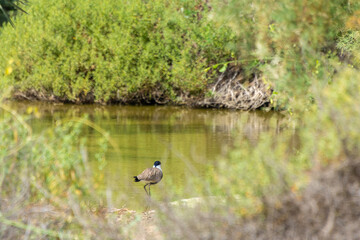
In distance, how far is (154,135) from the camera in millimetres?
13828

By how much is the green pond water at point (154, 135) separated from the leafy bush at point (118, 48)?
887 millimetres

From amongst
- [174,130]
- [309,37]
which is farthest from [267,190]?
[174,130]

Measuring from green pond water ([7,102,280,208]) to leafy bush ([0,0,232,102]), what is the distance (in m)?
0.89

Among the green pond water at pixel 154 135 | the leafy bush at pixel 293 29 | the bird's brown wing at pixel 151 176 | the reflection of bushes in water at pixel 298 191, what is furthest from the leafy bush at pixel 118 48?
the reflection of bushes in water at pixel 298 191

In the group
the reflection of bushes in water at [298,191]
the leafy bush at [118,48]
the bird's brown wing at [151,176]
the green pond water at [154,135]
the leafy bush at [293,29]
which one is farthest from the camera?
the leafy bush at [118,48]

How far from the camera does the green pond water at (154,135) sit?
1117 centimetres

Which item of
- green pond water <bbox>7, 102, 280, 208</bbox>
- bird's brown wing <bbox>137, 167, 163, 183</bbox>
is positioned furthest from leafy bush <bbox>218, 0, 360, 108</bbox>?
bird's brown wing <bbox>137, 167, 163, 183</bbox>

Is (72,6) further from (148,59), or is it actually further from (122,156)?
(122,156)

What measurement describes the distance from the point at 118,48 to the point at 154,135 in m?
11.1

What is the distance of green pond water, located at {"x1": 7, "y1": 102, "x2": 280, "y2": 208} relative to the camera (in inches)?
440

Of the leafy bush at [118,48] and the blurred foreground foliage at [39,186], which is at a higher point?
the leafy bush at [118,48]

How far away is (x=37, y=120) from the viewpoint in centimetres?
1978

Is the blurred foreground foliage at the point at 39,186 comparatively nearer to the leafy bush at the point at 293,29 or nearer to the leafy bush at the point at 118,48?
the leafy bush at the point at 293,29

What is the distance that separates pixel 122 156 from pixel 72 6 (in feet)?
44.3
